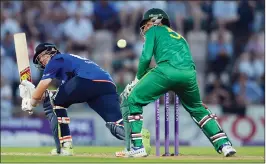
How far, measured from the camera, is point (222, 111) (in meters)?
17.0

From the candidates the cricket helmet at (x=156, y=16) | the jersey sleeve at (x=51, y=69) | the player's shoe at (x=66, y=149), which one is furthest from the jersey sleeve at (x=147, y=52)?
the player's shoe at (x=66, y=149)

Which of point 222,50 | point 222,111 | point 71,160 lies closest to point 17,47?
point 71,160

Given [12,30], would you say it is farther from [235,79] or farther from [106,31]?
[235,79]

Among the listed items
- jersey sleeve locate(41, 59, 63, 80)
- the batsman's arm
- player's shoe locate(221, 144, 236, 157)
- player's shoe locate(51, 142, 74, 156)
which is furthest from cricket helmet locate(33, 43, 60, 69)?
player's shoe locate(221, 144, 236, 157)

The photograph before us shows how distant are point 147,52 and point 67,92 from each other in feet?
4.42

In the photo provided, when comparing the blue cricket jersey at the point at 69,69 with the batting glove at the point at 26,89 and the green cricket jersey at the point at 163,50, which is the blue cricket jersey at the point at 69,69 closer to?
the batting glove at the point at 26,89

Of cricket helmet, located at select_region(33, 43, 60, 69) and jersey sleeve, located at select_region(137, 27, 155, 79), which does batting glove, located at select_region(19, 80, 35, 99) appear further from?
jersey sleeve, located at select_region(137, 27, 155, 79)

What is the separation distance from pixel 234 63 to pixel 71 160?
9.48 m

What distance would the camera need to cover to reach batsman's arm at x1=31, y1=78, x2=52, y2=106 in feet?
33.4

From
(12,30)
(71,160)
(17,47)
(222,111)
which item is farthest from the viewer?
(12,30)

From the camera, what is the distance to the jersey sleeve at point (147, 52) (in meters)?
9.44

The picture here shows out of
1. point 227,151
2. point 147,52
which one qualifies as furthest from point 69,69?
point 227,151

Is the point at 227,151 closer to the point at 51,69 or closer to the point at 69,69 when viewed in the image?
the point at 69,69

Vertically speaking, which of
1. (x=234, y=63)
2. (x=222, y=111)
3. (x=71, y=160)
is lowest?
(x=71, y=160)
